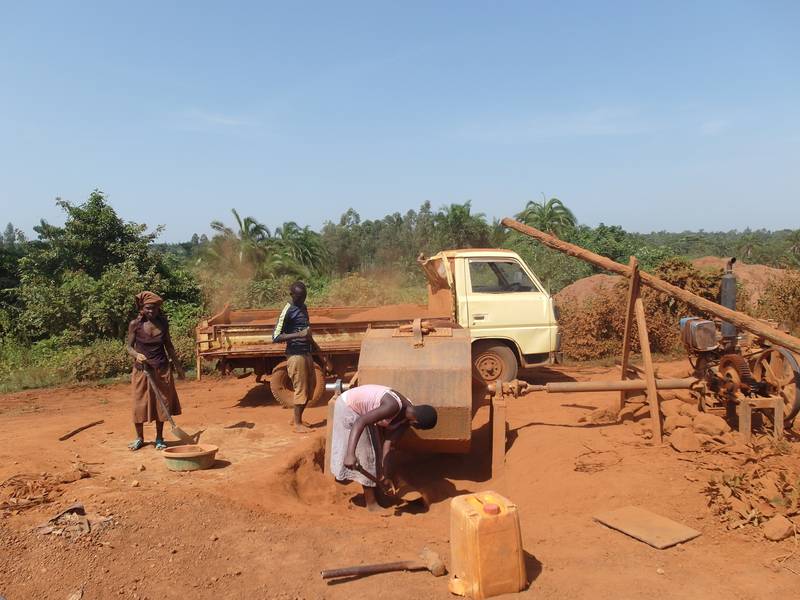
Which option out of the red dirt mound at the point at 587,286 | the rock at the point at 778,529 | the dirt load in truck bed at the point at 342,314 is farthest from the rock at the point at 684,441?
the red dirt mound at the point at 587,286

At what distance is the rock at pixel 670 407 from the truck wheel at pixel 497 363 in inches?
102

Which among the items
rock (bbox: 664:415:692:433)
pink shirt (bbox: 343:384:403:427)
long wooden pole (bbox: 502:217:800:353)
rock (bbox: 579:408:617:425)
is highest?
long wooden pole (bbox: 502:217:800:353)

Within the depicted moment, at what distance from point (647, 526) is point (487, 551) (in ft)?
5.33

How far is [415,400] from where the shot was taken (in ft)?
18.5

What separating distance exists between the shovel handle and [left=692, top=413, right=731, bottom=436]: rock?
11.0ft

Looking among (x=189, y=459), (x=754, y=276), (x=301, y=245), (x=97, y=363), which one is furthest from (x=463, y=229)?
(x=189, y=459)

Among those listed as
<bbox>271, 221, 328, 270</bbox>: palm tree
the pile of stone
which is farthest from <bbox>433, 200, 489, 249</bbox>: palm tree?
the pile of stone

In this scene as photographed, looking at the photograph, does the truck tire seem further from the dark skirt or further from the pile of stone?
the pile of stone

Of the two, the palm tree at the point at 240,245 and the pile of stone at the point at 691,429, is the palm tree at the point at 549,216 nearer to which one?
the palm tree at the point at 240,245

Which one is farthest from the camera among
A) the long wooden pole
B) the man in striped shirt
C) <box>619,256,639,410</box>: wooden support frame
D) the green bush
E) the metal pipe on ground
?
the green bush

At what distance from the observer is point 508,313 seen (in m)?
8.93

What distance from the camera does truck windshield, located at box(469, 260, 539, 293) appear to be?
9.05 metres

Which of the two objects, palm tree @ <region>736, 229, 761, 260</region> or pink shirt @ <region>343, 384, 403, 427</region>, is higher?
palm tree @ <region>736, 229, 761, 260</region>

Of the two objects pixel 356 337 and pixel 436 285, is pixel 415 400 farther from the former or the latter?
pixel 436 285
